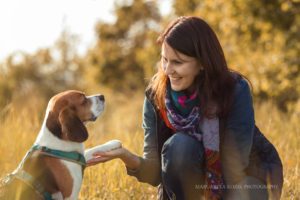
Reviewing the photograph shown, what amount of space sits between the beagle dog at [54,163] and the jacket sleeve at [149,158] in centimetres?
54

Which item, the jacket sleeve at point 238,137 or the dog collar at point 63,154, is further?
the jacket sleeve at point 238,137

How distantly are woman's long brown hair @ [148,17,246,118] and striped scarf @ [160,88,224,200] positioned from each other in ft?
0.26

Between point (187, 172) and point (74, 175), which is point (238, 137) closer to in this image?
point (187, 172)

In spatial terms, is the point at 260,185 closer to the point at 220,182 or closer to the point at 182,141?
the point at 220,182

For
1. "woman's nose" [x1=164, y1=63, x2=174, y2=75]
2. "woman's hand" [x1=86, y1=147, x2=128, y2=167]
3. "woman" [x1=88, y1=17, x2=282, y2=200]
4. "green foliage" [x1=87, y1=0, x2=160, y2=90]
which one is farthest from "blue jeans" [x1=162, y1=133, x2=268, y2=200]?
"green foliage" [x1=87, y1=0, x2=160, y2=90]

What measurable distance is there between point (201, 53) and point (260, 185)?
1121 mm

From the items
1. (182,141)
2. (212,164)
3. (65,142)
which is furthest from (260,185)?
(65,142)

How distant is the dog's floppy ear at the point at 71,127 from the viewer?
8.53 feet

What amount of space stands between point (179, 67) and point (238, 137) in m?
0.70

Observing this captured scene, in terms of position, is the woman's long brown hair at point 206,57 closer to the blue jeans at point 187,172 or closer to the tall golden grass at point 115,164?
the blue jeans at point 187,172

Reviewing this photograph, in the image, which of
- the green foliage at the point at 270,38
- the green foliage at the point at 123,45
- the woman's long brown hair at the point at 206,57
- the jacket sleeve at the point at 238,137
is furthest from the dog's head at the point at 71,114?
the green foliage at the point at 123,45

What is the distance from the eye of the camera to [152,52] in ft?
46.6

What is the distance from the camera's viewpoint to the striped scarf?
275 centimetres

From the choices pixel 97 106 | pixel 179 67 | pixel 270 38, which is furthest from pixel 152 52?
pixel 179 67
